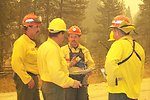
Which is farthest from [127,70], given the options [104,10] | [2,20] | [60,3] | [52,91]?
[104,10]

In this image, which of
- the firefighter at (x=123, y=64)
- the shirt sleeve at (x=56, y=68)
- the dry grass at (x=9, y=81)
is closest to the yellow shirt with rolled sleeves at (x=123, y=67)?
the firefighter at (x=123, y=64)

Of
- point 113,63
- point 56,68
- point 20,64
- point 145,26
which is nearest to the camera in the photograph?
point 113,63

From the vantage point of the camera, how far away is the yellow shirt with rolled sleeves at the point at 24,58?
5.42m

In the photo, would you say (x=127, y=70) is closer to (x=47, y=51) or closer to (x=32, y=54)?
(x=47, y=51)

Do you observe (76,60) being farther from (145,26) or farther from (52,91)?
(145,26)

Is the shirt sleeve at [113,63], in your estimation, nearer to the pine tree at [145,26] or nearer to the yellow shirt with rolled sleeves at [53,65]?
the yellow shirt with rolled sleeves at [53,65]

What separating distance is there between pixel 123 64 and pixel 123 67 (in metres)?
0.04

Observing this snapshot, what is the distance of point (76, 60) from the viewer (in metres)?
6.24

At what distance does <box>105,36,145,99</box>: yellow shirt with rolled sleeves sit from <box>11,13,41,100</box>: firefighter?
5.11ft

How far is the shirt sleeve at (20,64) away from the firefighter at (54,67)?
520 mm

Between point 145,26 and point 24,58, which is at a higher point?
point 24,58

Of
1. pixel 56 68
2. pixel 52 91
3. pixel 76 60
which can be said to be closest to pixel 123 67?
pixel 56 68

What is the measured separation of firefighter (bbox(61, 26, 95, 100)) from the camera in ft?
20.4

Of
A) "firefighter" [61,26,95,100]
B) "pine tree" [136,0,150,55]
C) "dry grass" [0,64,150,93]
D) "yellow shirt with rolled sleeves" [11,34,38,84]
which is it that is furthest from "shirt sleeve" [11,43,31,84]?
"pine tree" [136,0,150,55]
